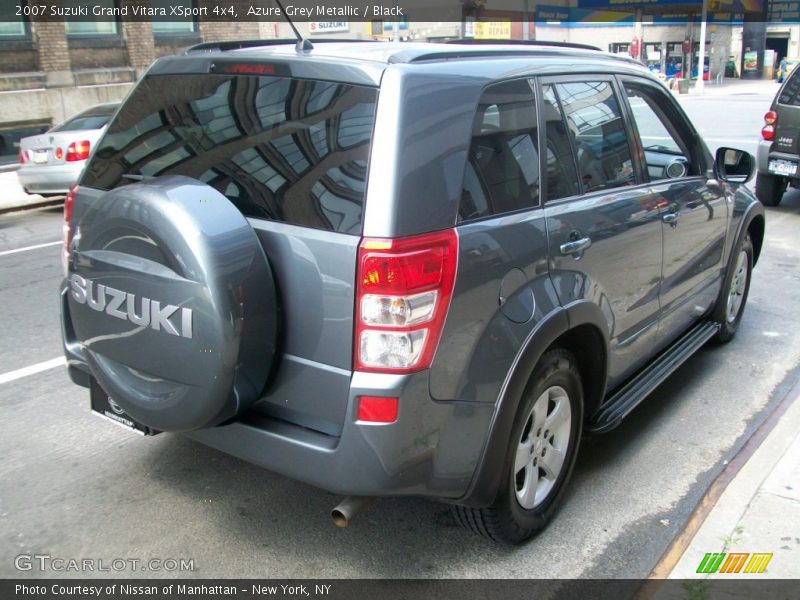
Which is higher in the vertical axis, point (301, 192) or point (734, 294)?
point (301, 192)

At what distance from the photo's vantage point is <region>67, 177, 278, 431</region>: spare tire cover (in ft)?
8.20

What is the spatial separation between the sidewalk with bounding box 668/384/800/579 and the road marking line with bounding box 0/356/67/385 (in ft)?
12.2

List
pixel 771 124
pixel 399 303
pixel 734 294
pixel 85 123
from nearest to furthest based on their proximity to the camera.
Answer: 1. pixel 399 303
2. pixel 734 294
3. pixel 771 124
4. pixel 85 123

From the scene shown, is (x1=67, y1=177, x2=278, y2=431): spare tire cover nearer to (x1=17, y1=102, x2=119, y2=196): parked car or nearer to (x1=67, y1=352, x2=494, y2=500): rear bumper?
(x1=67, y1=352, x2=494, y2=500): rear bumper

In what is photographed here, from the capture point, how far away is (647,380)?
4.00 metres

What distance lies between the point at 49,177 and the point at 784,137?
9689 millimetres

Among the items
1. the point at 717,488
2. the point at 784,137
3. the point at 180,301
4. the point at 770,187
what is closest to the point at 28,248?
the point at 180,301

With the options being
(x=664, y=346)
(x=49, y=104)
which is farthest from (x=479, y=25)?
(x=664, y=346)

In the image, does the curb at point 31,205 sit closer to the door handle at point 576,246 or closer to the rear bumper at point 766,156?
Result: the rear bumper at point 766,156

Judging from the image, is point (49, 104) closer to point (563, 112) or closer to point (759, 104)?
point (563, 112)

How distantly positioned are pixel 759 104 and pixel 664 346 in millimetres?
27615

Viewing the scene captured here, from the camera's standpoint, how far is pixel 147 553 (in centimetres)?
311

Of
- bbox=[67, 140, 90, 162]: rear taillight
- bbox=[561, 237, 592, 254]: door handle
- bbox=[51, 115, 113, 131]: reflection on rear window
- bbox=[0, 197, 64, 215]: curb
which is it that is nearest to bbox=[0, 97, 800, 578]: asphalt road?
bbox=[561, 237, 592, 254]: door handle

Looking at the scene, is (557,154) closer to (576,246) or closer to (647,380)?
(576,246)
